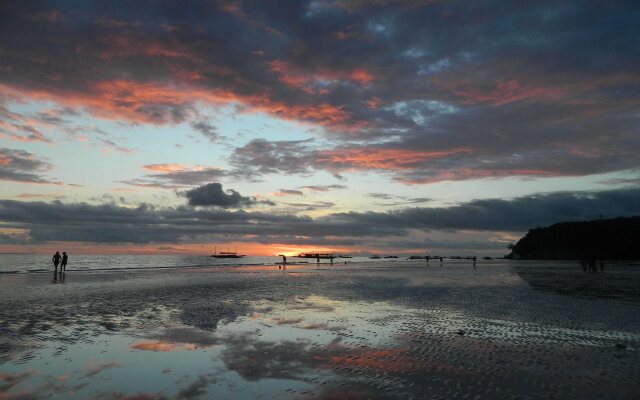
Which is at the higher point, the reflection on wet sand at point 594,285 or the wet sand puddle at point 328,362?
the wet sand puddle at point 328,362

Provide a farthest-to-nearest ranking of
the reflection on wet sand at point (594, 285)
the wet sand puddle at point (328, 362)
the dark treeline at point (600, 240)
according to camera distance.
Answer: the dark treeline at point (600, 240) → the reflection on wet sand at point (594, 285) → the wet sand puddle at point (328, 362)

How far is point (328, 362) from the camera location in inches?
454

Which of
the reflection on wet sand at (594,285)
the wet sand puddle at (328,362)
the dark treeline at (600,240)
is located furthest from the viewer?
the dark treeline at (600,240)

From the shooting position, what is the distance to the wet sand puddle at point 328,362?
9125 millimetres

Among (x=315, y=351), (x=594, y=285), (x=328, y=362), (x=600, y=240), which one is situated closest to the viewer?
(x=328, y=362)

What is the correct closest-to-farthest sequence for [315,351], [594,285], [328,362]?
[328,362]
[315,351]
[594,285]

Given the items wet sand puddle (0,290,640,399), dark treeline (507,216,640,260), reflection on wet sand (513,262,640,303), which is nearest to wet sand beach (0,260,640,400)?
wet sand puddle (0,290,640,399)

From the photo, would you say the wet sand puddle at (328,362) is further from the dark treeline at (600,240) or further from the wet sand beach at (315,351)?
the dark treeline at (600,240)

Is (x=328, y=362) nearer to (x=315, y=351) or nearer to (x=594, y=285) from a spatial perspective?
(x=315, y=351)

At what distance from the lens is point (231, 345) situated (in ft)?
44.6

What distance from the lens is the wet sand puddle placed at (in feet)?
29.9

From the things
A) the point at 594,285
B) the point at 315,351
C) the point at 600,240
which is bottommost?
the point at 594,285

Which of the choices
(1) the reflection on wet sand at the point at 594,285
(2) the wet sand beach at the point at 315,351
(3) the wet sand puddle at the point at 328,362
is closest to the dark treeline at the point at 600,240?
(1) the reflection on wet sand at the point at 594,285

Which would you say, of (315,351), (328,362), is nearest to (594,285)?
(315,351)
